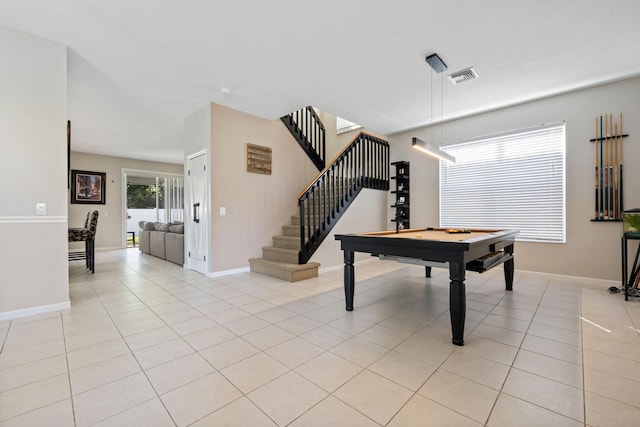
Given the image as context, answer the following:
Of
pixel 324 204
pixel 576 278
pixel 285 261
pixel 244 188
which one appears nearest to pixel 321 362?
pixel 285 261

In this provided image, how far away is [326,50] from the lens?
10.3 ft

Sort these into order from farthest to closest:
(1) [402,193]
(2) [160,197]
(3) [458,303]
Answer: (2) [160,197]
(1) [402,193]
(3) [458,303]

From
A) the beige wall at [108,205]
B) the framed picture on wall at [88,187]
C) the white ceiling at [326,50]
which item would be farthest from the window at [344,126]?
the framed picture on wall at [88,187]

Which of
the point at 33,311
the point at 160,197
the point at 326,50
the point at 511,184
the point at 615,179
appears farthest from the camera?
the point at 160,197

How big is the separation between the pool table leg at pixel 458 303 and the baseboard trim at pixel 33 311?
390 cm

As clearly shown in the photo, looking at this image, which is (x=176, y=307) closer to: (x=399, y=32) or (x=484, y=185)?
(x=399, y=32)

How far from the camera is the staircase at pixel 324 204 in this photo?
451cm

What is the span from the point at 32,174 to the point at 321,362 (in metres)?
3.41

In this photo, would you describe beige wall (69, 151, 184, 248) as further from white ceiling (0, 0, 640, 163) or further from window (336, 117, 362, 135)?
window (336, 117, 362, 135)

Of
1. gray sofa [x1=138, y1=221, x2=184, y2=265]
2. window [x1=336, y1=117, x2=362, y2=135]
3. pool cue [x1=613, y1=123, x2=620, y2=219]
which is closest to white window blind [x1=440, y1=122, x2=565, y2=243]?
pool cue [x1=613, y1=123, x2=620, y2=219]

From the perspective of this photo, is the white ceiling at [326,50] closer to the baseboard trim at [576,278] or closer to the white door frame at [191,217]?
the white door frame at [191,217]

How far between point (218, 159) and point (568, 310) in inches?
199

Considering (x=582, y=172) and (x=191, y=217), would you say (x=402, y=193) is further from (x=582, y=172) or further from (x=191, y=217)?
(x=191, y=217)

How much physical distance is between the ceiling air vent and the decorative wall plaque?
329 centimetres
